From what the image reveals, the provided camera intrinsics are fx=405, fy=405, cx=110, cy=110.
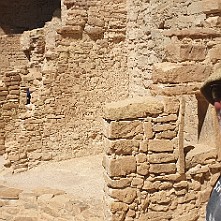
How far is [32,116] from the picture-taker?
851cm

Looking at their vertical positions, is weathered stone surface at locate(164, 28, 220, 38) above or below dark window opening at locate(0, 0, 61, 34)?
below

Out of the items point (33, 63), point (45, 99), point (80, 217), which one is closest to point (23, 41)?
point (33, 63)

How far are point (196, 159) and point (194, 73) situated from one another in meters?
0.92

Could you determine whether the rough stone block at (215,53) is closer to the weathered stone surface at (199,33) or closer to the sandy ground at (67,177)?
the weathered stone surface at (199,33)

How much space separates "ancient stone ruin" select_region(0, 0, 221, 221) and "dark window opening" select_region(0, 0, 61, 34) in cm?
704

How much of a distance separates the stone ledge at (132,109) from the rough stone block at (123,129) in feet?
0.21

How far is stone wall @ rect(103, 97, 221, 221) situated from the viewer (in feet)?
13.3

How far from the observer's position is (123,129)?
4.05 meters

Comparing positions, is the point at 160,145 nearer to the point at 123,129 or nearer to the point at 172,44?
the point at 123,129

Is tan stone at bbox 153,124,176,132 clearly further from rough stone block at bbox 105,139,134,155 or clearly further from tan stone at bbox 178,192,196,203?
tan stone at bbox 178,192,196,203

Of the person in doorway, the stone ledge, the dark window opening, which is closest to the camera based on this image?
the person in doorway

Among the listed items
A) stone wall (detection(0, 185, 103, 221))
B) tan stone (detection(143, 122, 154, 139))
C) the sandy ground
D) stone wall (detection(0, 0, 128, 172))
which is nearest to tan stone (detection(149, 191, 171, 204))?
tan stone (detection(143, 122, 154, 139))

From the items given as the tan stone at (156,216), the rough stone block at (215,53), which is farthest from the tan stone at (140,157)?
the rough stone block at (215,53)

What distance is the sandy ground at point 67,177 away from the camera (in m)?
7.34
